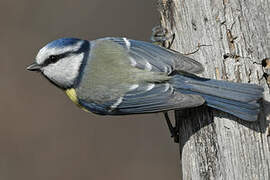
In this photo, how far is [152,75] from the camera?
8.01 feet

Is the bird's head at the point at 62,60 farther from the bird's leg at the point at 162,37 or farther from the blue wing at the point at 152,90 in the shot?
the bird's leg at the point at 162,37

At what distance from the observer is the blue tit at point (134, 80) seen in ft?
7.41

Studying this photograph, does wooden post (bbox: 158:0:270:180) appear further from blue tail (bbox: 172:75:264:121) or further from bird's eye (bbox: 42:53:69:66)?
bird's eye (bbox: 42:53:69:66)

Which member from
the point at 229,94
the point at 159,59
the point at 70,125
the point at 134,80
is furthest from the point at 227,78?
the point at 70,125

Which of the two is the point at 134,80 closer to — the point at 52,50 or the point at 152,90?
the point at 152,90

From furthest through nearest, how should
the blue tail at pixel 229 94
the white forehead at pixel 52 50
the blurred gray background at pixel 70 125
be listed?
the blurred gray background at pixel 70 125 < the white forehead at pixel 52 50 < the blue tail at pixel 229 94

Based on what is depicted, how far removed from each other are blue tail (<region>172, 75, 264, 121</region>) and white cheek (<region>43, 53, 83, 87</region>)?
26.7 inches

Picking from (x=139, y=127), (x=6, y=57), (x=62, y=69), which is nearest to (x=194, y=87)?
(x=62, y=69)

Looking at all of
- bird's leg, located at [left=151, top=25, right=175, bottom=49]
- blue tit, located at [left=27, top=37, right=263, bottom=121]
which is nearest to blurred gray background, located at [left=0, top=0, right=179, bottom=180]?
bird's leg, located at [left=151, top=25, right=175, bottom=49]

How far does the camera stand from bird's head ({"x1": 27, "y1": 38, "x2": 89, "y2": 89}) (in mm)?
2629

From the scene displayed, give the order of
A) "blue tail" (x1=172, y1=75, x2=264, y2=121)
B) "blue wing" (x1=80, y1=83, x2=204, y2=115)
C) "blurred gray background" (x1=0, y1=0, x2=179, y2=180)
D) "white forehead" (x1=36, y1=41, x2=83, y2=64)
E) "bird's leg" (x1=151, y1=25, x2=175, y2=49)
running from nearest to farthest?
"blue tail" (x1=172, y1=75, x2=264, y2=121), "blue wing" (x1=80, y1=83, x2=204, y2=115), "white forehead" (x1=36, y1=41, x2=83, y2=64), "bird's leg" (x1=151, y1=25, x2=175, y2=49), "blurred gray background" (x1=0, y1=0, x2=179, y2=180)

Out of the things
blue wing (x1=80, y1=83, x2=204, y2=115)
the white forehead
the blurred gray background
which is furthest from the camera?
the blurred gray background

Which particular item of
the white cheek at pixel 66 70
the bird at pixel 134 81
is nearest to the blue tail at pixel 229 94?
the bird at pixel 134 81

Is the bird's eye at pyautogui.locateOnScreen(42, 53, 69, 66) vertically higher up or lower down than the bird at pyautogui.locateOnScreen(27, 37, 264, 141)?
higher up
